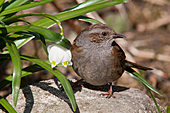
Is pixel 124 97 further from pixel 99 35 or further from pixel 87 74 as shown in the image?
pixel 99 35

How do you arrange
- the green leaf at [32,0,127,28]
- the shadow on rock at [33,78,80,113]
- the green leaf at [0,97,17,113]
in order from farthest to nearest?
the shadow on rock at [33,78,80,113], the green leaf at [32,0,127,28], the green leaf at [0,97,17,113]

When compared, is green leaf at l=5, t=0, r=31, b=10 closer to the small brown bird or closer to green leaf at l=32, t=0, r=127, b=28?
green leaf at l=32, t=0, r=127, b=28

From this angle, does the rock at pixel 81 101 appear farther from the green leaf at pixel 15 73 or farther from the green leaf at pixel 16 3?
the green leaf at pixel 16 3

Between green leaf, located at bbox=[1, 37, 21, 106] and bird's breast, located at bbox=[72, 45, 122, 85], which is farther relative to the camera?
bird's breast, located at bbox=[72, 45, 122, 85]

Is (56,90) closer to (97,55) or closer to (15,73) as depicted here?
(97,55)

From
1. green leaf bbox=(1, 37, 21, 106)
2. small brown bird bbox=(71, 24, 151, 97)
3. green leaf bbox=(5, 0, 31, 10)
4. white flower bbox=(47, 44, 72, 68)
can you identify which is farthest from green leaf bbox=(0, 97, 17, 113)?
green leaf bbox=(5, 0, 31, 10)

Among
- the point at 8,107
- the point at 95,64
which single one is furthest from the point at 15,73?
the point at 95,64
